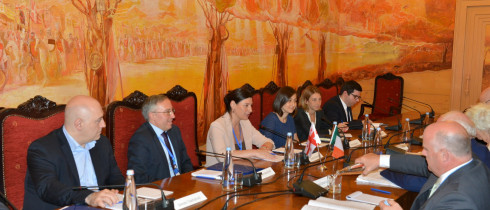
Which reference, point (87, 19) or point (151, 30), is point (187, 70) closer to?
point (151, 30)

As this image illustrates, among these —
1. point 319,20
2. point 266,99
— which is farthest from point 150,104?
point 319,20

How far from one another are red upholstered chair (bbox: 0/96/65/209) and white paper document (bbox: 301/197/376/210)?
1.67m

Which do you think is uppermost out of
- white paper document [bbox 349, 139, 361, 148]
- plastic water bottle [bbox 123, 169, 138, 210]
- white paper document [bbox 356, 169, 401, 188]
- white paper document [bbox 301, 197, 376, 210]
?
plastic water bottle [bbox 123, 169, 138, 210]

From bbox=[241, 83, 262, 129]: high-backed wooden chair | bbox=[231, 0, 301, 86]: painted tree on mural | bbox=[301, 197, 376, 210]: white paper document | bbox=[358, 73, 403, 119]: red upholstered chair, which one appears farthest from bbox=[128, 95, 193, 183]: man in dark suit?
bbox=[358, 73, 403, 119]: red upholstered chair

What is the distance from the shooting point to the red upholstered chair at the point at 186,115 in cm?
401

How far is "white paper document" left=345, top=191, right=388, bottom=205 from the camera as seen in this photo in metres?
2.34

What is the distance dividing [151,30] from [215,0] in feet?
3.59

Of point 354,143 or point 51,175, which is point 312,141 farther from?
point 51,175

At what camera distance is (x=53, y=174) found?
8.27ft

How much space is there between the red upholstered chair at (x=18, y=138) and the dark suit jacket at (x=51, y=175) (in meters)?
0.14

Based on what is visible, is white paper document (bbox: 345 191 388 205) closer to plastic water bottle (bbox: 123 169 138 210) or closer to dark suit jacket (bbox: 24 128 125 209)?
plastic water bottle (bbox: 123 169 138 210)

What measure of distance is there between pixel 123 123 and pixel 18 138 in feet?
2.71

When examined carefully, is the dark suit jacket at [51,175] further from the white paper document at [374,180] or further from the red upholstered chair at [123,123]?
the white paper document at [374,180]

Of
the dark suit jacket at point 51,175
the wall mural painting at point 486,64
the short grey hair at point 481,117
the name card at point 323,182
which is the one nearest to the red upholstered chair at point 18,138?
the dark suit jacket at point 51,175
